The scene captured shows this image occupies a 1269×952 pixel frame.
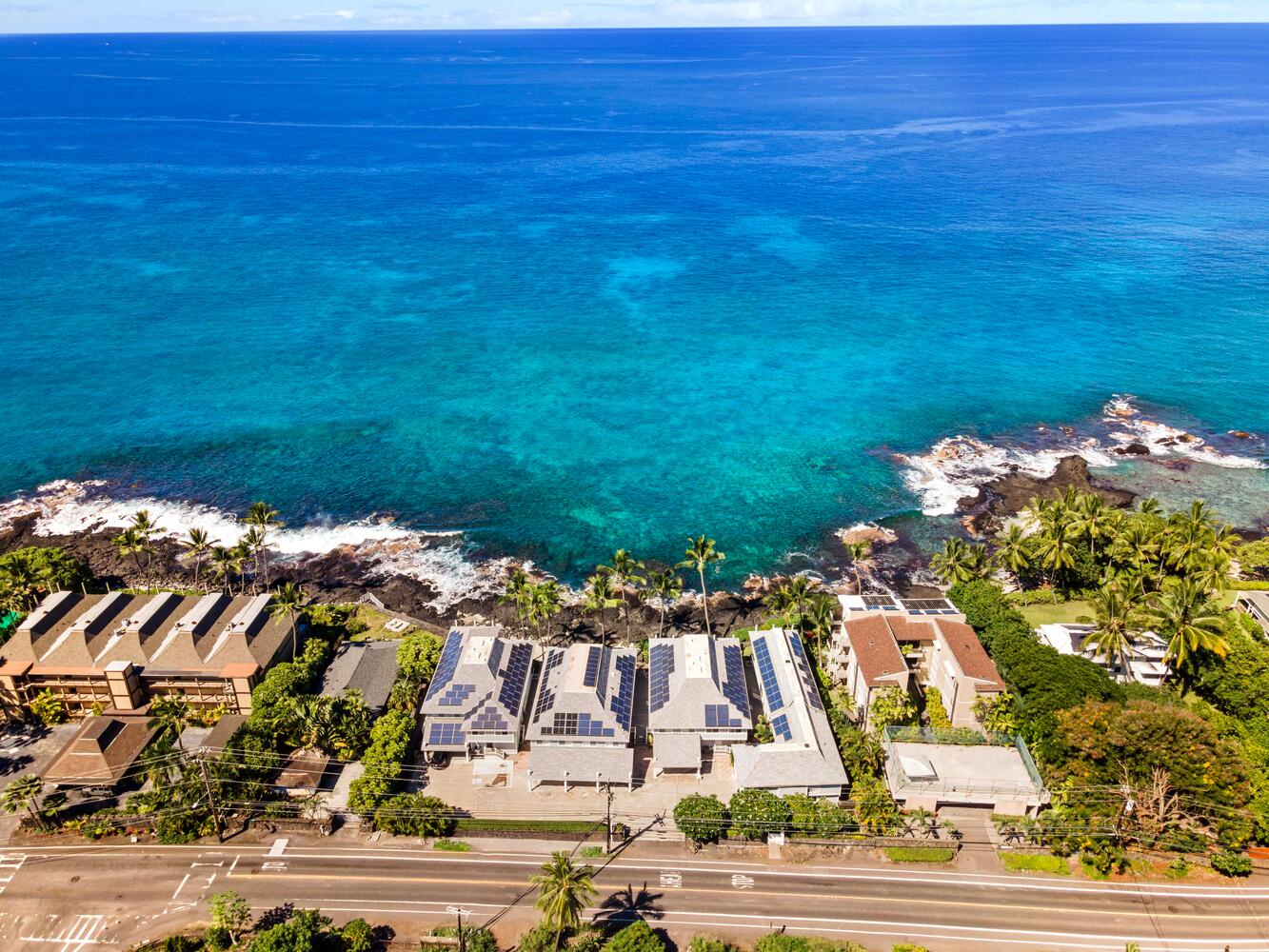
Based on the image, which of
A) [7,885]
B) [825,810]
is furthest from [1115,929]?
[7,885]

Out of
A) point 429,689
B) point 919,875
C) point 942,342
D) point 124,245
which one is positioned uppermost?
point 124,245

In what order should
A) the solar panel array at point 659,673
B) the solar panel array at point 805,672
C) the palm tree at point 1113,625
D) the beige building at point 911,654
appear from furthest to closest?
the solar panel array at point 805,672
the solar panel array at point 659,673
the beige building at point 911,654
the palm tree at point 1113,625

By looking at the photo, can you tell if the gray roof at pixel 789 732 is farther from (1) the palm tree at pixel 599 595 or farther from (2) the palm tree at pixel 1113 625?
(2) the palm tree at pixel 1113 625

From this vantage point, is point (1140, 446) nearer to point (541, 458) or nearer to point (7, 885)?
point (541, 458)

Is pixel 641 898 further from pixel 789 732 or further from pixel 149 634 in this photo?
pixel 149 634

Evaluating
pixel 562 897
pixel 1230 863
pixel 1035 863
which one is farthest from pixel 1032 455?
pixel 562 897

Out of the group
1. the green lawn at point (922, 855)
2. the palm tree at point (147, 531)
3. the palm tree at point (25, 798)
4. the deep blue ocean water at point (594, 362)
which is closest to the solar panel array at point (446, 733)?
the palm tree at point (25, 798)
